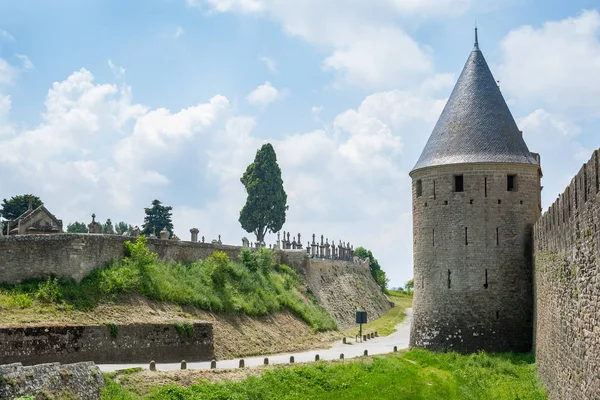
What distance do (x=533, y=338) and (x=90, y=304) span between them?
15.8 meters

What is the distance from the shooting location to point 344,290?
170 ft

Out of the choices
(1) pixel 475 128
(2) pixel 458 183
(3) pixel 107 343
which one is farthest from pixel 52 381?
(1) pixel 475 128

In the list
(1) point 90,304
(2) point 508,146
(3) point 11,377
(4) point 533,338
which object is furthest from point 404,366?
(3) point 11,377

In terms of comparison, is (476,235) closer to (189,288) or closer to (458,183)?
(458,183)

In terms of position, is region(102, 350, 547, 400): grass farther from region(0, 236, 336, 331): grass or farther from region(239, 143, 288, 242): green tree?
region(239, 143, 288, 242): green tree

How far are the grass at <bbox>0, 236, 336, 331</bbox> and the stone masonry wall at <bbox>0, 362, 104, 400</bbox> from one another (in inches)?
255

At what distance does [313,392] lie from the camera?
2180cm

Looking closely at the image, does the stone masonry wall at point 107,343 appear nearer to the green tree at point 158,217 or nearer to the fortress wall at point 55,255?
the fortress wall at point 55,255

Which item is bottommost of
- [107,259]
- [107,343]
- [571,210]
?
[107,343]

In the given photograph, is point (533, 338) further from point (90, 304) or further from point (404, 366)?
point (90, 304)

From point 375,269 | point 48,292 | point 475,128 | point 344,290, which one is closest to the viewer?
point 48,292

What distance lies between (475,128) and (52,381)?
1854cm

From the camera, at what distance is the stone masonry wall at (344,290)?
46.6 m

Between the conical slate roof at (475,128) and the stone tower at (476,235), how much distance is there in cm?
4
